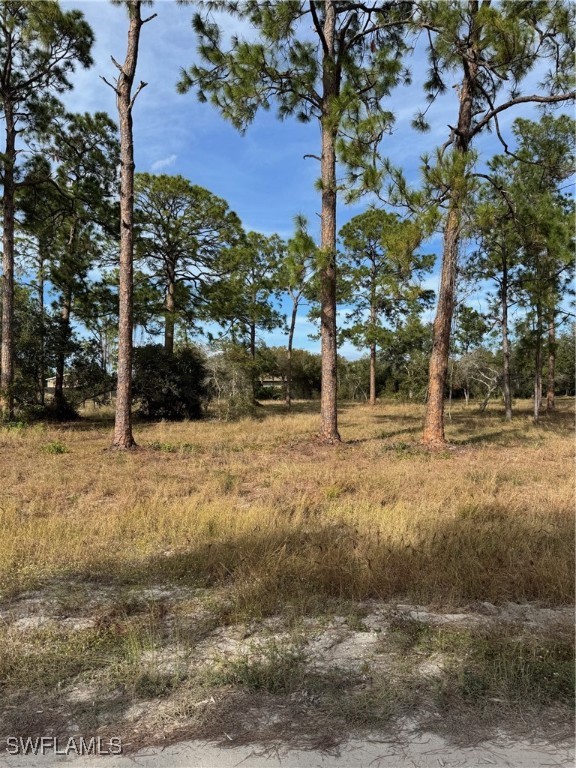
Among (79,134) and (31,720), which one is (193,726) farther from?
(79,134)

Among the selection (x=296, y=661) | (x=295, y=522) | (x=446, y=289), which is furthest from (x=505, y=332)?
(x=296, y=661)

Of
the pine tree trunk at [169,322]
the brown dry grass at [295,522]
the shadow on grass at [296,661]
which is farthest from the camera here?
the pine tree trunk at [169,322]

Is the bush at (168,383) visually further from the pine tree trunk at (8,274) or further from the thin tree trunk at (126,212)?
the thin tree trunk at (126,212)

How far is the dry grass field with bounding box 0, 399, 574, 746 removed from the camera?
7.72 feet

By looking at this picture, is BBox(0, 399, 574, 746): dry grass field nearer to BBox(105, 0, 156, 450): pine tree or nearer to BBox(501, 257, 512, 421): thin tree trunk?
BBox(105, 0, 156, 450): pine tree

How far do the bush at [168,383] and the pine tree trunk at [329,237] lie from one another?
334 inches

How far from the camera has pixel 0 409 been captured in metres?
14.4

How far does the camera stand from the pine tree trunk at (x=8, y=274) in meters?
14.4

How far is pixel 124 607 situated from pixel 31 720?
1.10 m

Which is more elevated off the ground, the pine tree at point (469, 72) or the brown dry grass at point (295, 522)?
Answer: the pine tree at point (469, 72)

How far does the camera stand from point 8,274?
14367 millimetres

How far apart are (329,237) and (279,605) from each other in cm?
998

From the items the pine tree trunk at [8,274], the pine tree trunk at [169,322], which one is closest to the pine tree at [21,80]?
the pine tree trunk at [8,274]

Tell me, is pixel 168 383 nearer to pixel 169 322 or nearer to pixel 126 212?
pixel 169 322
